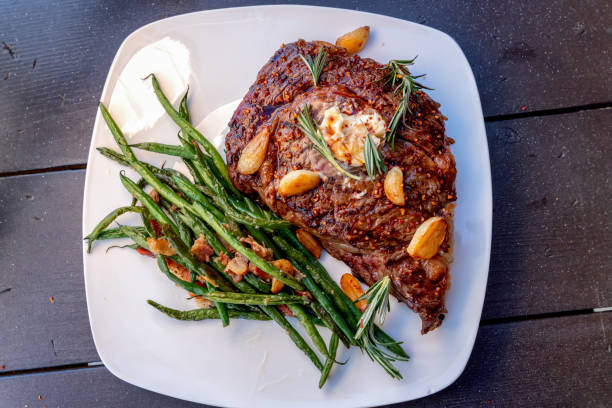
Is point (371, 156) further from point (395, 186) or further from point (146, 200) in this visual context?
point (146, 200)

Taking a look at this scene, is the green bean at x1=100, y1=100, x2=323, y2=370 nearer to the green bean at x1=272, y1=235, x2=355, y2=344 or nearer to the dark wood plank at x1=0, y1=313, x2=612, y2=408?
the green bean at x1=272, y1=235, x2=355, y2=344

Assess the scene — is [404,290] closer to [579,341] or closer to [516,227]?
[516,227]

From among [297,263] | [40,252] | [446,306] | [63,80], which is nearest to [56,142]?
[63,80]

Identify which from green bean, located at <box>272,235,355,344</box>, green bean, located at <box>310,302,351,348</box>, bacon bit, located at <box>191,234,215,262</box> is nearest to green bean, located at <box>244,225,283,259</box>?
green bean, located at <box>272,235,355,344</box>

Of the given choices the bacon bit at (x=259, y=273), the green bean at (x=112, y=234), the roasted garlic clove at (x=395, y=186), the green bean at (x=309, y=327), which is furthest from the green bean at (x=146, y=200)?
the roasted garlic clove at (x=395, y=186)

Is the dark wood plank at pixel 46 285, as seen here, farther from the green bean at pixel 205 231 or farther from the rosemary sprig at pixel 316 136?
the rosemary sprig at pixel 316 136

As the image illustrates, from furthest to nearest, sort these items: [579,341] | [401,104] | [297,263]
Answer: [579,341] → [297,263] → [401,104]
